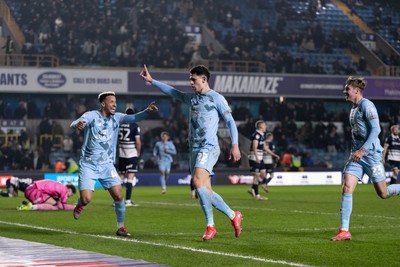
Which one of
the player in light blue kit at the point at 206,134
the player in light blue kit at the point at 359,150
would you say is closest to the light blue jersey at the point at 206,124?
the player in light blue kit at the point at 206,134

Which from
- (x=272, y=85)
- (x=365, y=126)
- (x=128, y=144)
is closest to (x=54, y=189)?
(x=128, y=144)

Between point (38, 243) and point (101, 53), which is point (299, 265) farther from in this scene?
point (101, 53)

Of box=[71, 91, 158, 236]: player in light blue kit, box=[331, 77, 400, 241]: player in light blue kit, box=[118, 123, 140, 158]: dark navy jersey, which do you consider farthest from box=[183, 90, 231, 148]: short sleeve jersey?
box=[118, 123, 140, 158]: dark navy jersey

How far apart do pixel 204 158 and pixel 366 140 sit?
7.57 ft

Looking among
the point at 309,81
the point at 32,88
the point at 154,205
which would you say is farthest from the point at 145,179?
the point at 154,205

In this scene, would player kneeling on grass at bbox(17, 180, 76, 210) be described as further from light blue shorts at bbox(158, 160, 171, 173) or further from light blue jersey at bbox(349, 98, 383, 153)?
light blue shorts at bbox(158, 160, 171, 173)

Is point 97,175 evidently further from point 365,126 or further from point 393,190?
point 393,190

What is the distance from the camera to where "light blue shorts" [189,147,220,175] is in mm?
12828

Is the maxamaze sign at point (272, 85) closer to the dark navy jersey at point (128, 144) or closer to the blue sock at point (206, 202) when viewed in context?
the dark navy jersey at point (128, 144)

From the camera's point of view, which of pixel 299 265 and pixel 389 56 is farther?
pixel 389 56

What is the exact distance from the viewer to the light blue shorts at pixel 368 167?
13.4 metres

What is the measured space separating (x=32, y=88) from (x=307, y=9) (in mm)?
18418

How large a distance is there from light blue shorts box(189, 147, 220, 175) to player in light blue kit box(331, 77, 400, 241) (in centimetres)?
193

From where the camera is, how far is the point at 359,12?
181 feet
